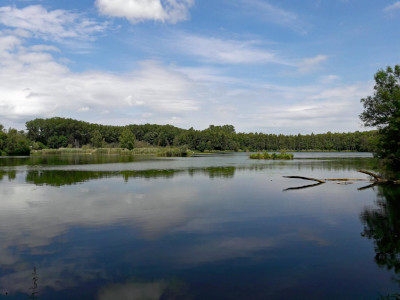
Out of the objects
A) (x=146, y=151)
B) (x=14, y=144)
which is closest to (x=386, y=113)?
(x=146, y=151)

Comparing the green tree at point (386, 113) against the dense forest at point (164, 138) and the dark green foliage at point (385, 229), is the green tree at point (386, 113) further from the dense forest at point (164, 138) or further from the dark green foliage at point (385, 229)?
the dense forest at point (164, 138)

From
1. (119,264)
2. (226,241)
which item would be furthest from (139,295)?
(226,241)

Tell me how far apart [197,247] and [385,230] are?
25.9 feet

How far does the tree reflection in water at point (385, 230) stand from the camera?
927 centimetres

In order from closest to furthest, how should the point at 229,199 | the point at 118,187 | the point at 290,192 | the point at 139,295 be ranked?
the point at 139,295 < the point at 229,199 < the point at 290,192 < the point at 118,187

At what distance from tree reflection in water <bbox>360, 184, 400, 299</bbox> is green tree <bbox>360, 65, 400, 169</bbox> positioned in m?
12.9

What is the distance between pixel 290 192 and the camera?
2209cm

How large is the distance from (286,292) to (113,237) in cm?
650

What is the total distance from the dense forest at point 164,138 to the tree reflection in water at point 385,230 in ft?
362

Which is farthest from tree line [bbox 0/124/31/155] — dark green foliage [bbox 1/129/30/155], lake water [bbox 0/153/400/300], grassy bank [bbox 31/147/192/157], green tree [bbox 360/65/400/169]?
green tree [bbox 360/65/400/169]

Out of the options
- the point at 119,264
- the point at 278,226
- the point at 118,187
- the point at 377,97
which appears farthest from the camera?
the point at 377,97

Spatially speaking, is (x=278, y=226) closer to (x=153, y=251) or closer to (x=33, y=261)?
(x=153, y=251)

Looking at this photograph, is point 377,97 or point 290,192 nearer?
point 290,192

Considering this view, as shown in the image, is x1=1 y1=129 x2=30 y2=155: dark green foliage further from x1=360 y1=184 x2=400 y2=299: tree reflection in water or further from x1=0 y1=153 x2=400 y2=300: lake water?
x1=360 y1=184 x2=400 y2=299: tree reflection in water
